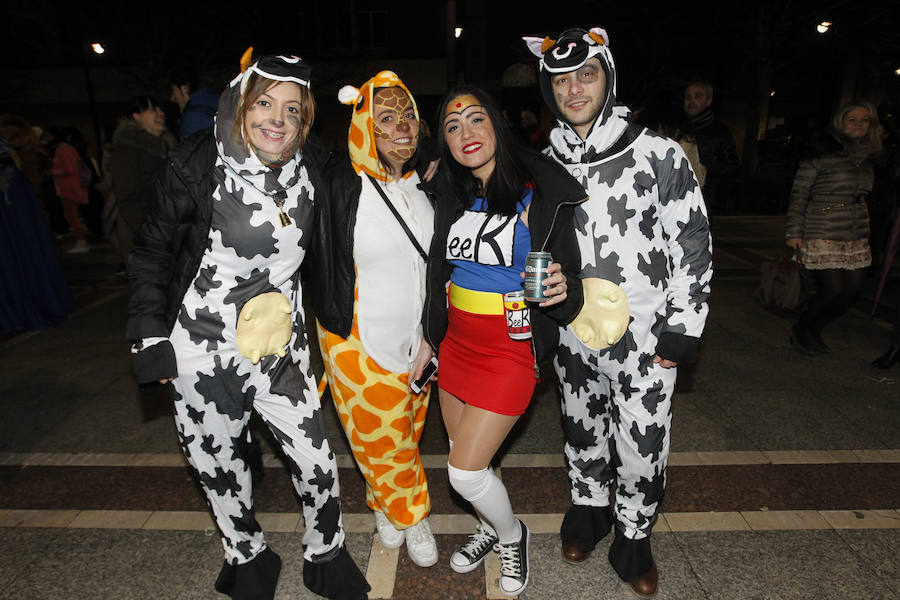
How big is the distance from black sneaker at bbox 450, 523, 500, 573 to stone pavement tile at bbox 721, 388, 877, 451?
2005 millimetres

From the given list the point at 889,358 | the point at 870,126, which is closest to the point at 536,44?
the point at 870,126

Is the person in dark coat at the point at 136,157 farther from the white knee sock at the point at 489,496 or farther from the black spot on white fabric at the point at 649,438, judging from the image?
the black spot on white fabric at the point at 649,438

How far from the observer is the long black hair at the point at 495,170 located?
7.37ft

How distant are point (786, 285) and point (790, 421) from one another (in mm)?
2269

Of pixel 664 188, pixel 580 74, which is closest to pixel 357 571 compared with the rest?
pixel 664 188

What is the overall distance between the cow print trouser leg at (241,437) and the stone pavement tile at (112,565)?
47 cm

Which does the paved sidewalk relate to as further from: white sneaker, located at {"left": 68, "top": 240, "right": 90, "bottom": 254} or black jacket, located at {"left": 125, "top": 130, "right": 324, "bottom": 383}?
white sneaker, located at {"left": 68, "top": 240, "right": 90, "bottom": 254}

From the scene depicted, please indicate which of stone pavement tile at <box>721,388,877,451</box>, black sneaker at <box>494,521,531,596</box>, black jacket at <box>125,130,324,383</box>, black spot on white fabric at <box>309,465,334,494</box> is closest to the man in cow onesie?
black sneaker at <box>494,521,531,596</box>

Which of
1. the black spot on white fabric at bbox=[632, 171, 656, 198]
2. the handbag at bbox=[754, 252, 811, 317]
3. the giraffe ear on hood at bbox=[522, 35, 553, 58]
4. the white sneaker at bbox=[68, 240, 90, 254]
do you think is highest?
the giraffe ear on hood at bbox=[522, 35, 553, 58]

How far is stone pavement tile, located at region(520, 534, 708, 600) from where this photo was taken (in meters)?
2.46

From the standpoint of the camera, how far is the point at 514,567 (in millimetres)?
2494

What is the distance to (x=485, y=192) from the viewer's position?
92.1 inches

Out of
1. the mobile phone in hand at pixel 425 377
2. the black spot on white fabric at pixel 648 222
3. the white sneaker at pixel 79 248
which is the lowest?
the white sneaker at pixel 79 248

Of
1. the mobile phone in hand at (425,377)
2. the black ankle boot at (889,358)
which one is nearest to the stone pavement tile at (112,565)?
the mobile phone in hand at (425,377)
